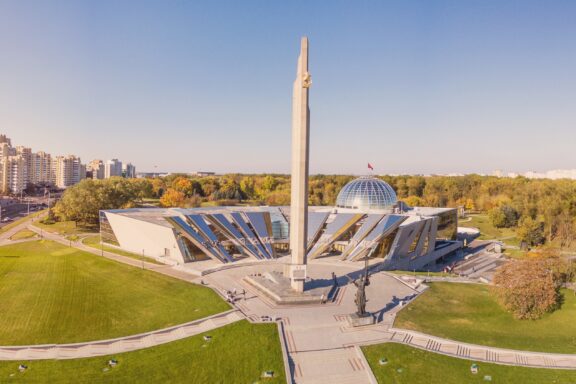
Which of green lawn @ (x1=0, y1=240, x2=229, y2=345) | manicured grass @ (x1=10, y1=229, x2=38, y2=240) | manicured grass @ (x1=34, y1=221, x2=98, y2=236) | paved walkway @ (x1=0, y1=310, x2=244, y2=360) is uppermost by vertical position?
manicured grass @ (x1=34, y1=221, x2=98, y2=236)

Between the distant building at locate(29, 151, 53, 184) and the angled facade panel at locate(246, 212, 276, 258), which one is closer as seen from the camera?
the angled facade panel at locate(246, 212, 276, 258)

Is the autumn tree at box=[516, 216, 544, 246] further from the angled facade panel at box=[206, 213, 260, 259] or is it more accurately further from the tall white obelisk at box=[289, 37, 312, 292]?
the tall white obelisk at box=[289, 37, 312, 292]

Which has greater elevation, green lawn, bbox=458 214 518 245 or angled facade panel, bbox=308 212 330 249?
angled facade panel, bbox=308 212 330 249

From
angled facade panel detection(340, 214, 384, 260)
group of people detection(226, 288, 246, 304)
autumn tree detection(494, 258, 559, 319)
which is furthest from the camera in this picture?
angled facade panel detection(340, 214, 384, 260)

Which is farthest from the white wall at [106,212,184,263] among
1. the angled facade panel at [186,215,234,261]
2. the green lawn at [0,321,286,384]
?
the green lawn at [0,321,286,384]

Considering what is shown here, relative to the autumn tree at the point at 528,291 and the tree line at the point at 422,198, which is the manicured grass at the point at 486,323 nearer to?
the autumn tree at the point at 528,291

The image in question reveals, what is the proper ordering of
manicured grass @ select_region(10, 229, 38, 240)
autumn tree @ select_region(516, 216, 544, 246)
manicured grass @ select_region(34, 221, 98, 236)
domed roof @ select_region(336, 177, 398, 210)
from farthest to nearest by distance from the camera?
manicured grass @ select_region(34, 221, 98, 236) < autumn tree @ select_region(516, 216, 544, 246) < manicured grass @ select_region(10, 229, 38, 240) < domed roof @ select_region(336, 177, 398, 210)

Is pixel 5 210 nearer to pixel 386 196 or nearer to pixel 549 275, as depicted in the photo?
pixel 386 196

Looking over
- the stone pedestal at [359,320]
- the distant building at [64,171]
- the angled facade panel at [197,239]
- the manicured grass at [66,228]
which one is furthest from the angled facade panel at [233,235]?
the distant building at [64,171]
